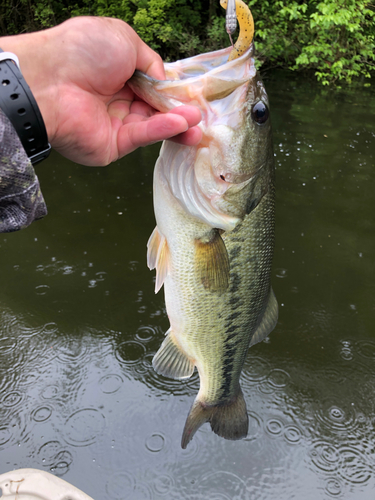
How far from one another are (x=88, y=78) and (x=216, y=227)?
2.32 ft

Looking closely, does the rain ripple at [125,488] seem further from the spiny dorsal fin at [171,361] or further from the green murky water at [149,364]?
the spiny dorsal fin at [171,361]

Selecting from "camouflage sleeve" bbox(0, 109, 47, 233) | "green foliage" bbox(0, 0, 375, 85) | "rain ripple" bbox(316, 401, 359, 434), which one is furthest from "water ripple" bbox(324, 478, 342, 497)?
"green foliage" bbox(0, 0, 375, 85)

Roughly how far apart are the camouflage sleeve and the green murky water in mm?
1723

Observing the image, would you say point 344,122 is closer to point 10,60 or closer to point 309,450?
point 309,450

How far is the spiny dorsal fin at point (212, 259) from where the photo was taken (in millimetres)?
1527

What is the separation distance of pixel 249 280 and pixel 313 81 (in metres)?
10.9

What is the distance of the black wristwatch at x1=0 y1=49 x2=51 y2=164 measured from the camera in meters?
1.13

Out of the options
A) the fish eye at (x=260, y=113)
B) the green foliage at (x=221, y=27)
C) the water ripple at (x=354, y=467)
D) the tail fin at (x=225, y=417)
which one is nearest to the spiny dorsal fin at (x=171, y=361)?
the tail fin at (x=225, y=417)

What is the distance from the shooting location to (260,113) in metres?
1.38

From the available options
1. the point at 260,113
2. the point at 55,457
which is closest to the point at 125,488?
the point at 55,457

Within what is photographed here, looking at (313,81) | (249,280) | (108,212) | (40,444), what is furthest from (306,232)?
(313,81)

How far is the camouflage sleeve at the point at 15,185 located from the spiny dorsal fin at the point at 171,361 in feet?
2.76

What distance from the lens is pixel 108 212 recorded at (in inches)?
181

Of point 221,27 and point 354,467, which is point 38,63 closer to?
point 354,467
